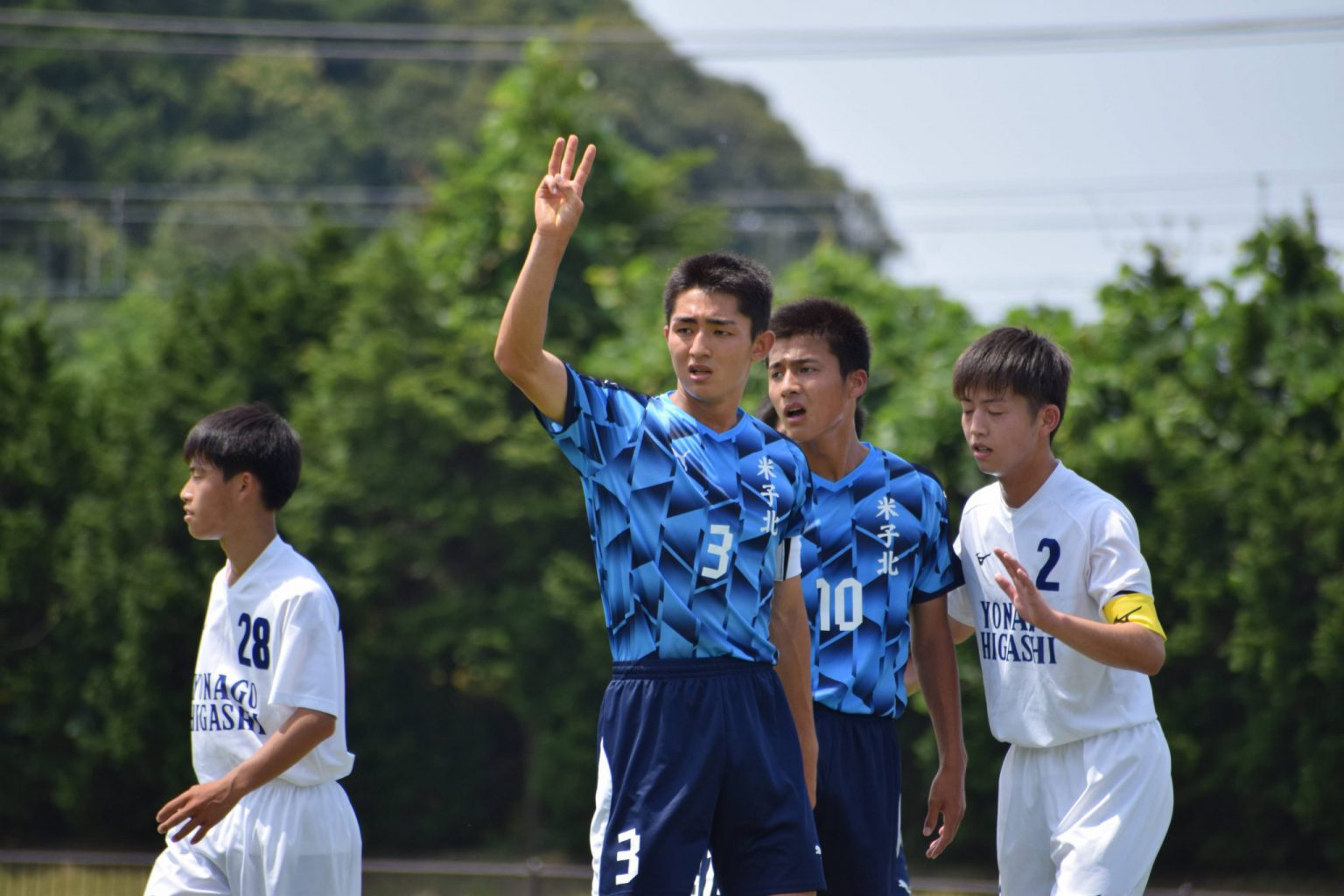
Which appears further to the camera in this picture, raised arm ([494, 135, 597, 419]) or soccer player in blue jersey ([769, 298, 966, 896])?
soccer player in blue jersey ([769, 298, 966, 896])

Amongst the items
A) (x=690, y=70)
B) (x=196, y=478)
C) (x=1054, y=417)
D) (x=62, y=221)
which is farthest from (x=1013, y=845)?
(x=690, y=70)

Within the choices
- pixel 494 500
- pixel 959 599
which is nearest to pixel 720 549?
pixel 959 599

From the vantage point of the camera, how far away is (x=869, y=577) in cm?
442

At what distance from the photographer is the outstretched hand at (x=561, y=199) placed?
3.47m

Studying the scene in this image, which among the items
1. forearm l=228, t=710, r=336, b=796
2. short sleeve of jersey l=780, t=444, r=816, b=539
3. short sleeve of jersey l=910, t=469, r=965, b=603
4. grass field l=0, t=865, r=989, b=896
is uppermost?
short sleeve of jersey l=780, t=444, r=816, b=539

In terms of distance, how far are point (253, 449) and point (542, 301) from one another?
137 centimetres

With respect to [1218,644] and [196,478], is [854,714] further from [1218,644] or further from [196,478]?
[1218,644]

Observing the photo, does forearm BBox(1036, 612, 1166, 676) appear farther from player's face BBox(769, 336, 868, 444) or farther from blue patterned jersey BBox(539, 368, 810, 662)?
player's face BBox(769, 336, 868, 444)

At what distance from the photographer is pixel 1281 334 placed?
859cm

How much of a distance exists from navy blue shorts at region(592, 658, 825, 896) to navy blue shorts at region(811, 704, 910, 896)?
0.68 meters

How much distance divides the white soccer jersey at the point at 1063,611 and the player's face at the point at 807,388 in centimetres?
59

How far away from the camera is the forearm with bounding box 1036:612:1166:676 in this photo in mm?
3811

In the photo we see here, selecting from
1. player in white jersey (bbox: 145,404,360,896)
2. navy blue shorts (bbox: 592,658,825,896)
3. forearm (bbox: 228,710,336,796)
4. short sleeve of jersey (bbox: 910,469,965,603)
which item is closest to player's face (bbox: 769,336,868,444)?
short sleeve of jersey (bbox: 910,469,965,603)

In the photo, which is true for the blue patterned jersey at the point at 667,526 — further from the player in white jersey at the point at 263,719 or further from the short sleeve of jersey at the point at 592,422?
the player in white jersey at the point at 263,719
